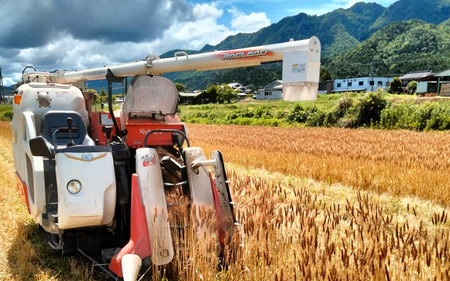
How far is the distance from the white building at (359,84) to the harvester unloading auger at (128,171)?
77378 mm

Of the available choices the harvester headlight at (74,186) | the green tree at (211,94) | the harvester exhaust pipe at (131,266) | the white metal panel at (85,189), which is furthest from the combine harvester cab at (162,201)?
the green tree at (211,94)

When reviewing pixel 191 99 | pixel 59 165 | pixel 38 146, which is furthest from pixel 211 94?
pixel 59 165

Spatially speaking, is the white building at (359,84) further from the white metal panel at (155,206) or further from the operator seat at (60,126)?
the white metal panel at (155,206)

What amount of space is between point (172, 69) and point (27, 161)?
228cm

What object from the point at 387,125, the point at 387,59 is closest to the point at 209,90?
the point at 387,125

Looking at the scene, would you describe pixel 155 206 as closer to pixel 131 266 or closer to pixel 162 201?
pixel 162 201

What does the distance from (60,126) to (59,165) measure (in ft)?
4.53

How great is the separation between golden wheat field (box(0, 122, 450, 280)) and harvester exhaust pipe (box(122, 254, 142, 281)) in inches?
17.4

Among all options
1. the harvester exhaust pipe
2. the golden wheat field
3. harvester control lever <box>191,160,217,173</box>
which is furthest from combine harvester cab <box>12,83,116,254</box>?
harvester control lever <box>191,160,217,173</box>

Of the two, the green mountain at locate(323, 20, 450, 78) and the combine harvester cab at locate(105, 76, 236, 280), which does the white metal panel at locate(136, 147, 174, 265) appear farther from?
the green mountain at locate(323, 20, 450, 78)

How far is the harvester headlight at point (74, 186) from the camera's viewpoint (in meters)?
3.42

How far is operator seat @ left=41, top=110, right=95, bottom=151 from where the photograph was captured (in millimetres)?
4496

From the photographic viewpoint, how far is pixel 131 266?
315 cm

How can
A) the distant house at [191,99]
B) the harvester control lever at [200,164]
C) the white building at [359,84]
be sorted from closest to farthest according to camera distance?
the harvester control lever at [200,164] → the distant house at [191,99] → the white building at [359,84]
